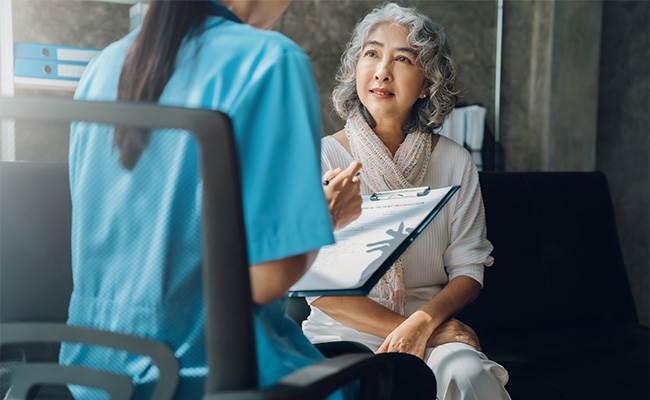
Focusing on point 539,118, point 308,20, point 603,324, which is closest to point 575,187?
point 603,324

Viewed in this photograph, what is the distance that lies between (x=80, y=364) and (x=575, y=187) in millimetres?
2162

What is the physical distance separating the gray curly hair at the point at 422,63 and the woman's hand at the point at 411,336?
61 cm

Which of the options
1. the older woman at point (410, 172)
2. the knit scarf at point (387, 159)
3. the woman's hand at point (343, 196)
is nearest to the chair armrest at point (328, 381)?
the woman's hand at point (343, 196)

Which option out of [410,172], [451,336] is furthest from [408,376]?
[410,172]

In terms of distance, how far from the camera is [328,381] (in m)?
0.62

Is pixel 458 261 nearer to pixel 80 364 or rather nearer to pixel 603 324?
pixel 603 324

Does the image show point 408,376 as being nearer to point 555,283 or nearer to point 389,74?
point 389,74

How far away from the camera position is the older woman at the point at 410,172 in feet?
5.22

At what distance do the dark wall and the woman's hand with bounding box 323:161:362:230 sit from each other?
381cm

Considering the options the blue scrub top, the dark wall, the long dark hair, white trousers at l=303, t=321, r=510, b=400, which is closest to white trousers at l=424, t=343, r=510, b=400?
white trousers at l=303, t=321, r=510, b=400

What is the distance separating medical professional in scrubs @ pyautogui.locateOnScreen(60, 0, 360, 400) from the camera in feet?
1.92

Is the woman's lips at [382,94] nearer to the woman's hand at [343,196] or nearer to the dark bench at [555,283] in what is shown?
the dark bench at [555,283]

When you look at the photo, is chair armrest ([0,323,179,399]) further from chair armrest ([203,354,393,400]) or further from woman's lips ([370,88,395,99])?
woman's lips ([370,88,395,99])

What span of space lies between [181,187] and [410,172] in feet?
4.14
